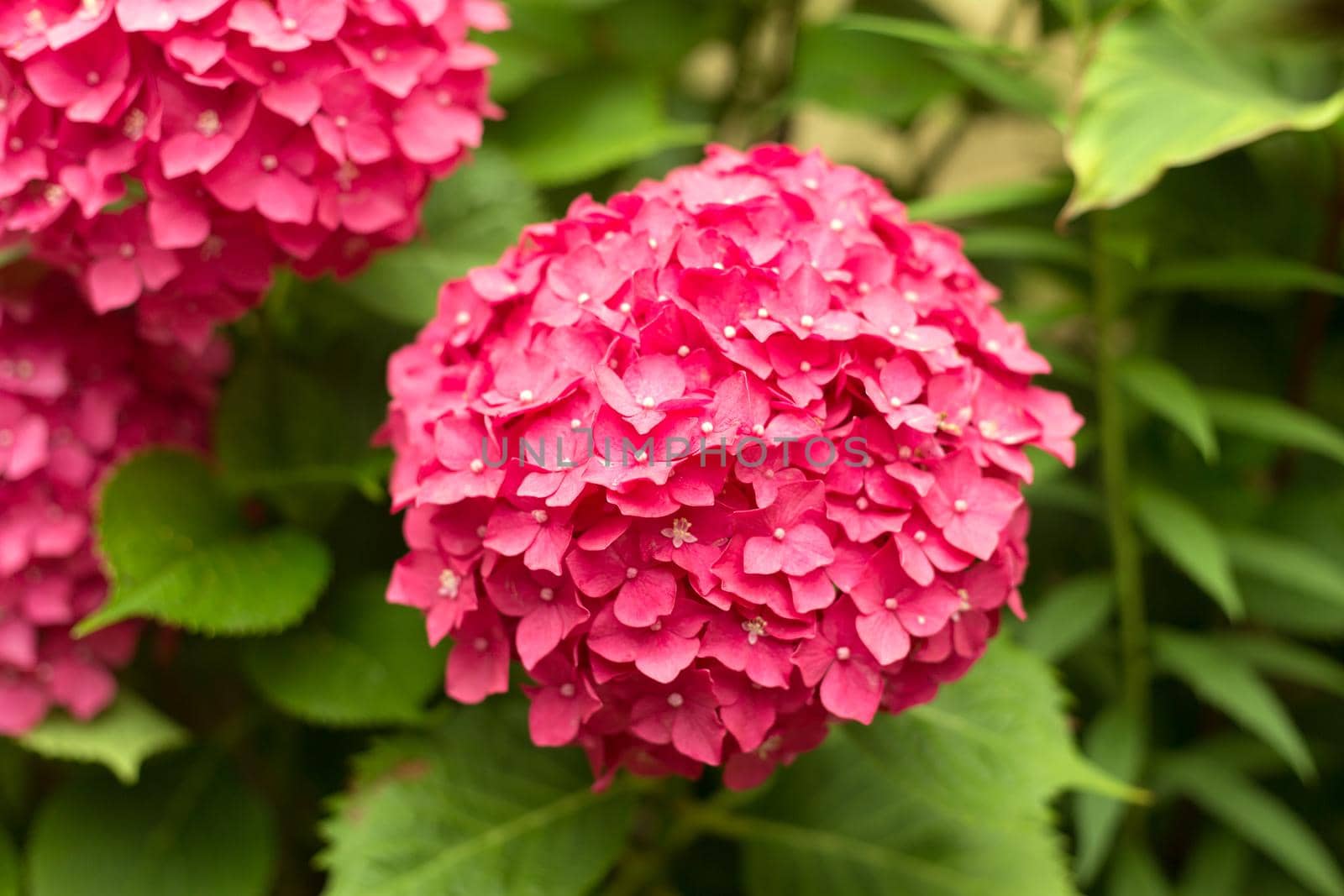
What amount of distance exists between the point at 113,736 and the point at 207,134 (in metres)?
0.47

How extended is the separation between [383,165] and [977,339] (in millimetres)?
421

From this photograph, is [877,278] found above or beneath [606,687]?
above

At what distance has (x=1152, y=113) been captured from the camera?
88 cm

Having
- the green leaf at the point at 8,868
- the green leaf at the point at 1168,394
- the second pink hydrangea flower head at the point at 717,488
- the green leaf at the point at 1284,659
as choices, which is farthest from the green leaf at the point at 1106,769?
the green leaf at the point at 8,868

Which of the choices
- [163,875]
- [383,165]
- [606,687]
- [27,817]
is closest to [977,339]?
[606,687]

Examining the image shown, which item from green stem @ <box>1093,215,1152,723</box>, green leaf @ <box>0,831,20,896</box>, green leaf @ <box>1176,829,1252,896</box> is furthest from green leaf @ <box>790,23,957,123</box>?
green leaf @ <box>0,831,20,896</box>

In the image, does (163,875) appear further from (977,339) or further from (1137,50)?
(1137,50)

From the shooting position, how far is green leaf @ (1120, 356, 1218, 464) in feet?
3.02

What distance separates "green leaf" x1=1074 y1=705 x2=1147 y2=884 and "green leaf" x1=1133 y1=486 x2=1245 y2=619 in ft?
0.47

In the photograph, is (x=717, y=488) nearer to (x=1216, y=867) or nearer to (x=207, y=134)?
(x=207, y=134)

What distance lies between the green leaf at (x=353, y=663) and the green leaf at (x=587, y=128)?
16.3 inches

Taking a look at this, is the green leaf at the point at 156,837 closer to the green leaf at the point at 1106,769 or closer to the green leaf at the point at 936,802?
the green leaf at the point at 936,802

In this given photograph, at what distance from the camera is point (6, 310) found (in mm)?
870

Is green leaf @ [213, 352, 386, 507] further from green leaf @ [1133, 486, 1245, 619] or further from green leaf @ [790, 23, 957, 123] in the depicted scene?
green leaf @ [1133, 486, 1245, 619]
